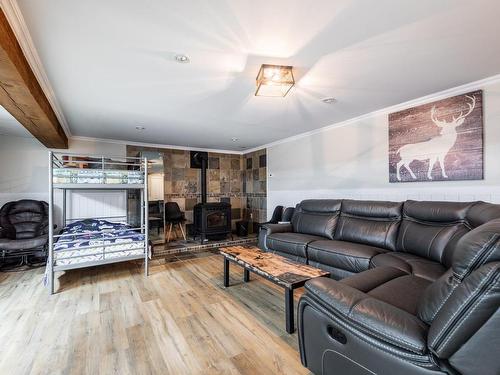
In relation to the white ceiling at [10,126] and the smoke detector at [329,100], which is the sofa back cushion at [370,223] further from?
the white ceiling at [10,126]

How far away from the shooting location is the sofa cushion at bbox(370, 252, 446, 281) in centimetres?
198

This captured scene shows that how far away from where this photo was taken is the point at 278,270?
2.24 m

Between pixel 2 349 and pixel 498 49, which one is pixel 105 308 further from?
pixel 498 49

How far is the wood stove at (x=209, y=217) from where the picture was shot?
5.36 metres

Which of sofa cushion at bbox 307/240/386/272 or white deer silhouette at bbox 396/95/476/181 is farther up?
white deer silhouette at bbox 396/95/476/181

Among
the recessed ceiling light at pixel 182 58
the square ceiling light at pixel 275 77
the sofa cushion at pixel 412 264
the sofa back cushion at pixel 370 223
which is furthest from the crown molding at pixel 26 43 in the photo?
the sofa back cushion at pixel 370 223

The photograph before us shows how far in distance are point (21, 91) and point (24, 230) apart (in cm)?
327

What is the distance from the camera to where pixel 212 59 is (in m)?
2.05

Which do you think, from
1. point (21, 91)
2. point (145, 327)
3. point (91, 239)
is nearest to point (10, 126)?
point (91, 239)

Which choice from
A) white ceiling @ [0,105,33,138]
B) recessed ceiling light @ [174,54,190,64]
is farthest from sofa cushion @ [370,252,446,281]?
white ceiling @ [0,105,33,138]

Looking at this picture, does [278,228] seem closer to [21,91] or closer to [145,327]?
[145,327]

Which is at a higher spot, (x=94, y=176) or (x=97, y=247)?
(x=94, y=176)

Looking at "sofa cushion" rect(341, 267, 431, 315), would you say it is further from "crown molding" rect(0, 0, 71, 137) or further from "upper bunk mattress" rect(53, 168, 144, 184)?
"upper bunk mattress" rect(53, 168, 144, 184)

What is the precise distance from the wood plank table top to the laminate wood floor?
43 cm
